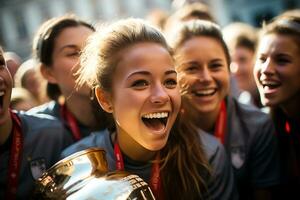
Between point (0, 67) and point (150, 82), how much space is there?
86cm

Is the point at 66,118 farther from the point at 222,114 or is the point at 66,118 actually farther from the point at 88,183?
the point at 88,183

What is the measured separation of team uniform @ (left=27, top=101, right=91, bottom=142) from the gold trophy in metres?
0.99

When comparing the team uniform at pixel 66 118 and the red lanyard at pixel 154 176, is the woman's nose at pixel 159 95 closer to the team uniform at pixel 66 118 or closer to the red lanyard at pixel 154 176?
the red lanyard at pixel 154 176

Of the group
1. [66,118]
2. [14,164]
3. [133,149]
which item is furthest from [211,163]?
[66,118]

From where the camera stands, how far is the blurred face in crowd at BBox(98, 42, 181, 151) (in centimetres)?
194

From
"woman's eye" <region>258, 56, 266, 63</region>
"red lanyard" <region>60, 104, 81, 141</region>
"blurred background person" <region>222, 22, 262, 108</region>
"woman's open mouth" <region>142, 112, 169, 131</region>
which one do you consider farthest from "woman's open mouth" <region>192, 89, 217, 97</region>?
"blurred background person" <region>222, 22, 262, 108</region>

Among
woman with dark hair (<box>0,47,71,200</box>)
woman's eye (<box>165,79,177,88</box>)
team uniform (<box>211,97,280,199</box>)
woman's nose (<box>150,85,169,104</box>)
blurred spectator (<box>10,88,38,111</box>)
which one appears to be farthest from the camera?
blurred spectator (<box>10,88,38,111</box>)

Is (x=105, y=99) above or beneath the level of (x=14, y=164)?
above

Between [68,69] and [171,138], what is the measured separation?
38.1 inches

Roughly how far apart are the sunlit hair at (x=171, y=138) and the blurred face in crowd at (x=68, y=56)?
0.56 meters

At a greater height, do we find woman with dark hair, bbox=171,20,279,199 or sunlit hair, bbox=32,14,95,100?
sunlit hair, bbox=32,14,95,100

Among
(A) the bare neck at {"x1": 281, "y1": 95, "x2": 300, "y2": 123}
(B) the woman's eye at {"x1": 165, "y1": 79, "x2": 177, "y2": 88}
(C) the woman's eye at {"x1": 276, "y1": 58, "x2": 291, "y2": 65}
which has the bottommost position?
(A) the bare neck at {"x1": 281, "y1": 95, "x2": 300, "y2": 123}

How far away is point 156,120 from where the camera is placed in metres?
2.03

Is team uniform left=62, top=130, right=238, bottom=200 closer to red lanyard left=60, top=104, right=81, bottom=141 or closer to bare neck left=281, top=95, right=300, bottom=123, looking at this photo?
red lanyard left=60, top=104, right=81, bottom=141
